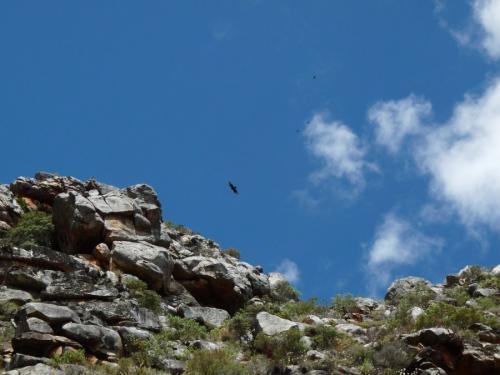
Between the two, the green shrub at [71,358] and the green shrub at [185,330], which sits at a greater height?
the green shrub at [185,330]

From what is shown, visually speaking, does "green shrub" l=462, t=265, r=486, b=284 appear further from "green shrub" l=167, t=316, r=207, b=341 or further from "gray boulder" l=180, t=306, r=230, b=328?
"green shrub" l=167, t=316, r=207, b=341

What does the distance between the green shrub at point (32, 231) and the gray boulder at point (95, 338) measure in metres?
9.07

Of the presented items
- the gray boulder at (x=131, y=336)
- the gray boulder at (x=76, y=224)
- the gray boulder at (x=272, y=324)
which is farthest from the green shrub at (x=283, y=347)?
the gray boulder at (x=76, y=224)

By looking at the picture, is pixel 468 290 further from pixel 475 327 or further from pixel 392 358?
pixel 392 358

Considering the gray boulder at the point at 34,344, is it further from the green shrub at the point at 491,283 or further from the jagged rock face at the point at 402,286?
the green shrub at the point at 491,283

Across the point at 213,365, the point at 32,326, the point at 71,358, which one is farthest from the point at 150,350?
the point at 32,326

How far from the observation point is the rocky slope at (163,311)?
1720 cm

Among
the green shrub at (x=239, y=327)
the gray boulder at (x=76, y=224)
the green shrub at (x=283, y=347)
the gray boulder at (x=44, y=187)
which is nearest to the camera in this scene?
the green shrub at (x=283, y=347)

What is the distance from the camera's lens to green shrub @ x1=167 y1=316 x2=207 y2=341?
20.3 metres

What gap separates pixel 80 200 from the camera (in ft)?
95.7

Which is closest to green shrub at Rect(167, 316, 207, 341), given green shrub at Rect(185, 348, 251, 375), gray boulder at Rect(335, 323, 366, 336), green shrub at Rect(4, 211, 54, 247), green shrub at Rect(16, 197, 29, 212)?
green shrub at Rect(185, 348, 251, 375)

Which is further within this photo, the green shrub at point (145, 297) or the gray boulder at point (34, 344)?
the green shrub at point (145, 297)

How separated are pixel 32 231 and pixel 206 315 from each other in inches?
321

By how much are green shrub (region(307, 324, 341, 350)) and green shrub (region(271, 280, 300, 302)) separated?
34.6 ft
